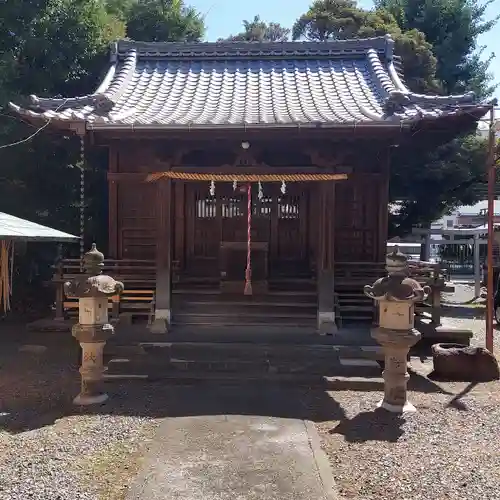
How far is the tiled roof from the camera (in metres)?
8.58

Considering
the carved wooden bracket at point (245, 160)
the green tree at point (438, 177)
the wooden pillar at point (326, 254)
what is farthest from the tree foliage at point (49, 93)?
the green tree at point (438, 177)

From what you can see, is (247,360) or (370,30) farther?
(370,30)

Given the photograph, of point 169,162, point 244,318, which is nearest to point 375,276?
point 244,318

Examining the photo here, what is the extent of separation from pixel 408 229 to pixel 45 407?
551 inches

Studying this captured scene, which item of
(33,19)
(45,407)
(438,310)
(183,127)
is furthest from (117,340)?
(33,19)

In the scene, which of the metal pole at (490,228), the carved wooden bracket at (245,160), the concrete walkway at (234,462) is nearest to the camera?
the concrete walkway at (234,462)

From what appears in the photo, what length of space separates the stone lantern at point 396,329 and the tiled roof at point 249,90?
281 cm

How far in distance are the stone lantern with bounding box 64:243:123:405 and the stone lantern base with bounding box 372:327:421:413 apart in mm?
3252

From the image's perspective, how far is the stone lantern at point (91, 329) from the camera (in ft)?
21.4

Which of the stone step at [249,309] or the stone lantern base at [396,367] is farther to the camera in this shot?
the stone step at [249,309]

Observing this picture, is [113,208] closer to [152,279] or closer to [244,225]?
[152,279]

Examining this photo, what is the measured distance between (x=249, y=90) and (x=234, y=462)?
7.99 meters

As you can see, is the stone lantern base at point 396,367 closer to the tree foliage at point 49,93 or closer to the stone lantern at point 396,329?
the stone lantern at point 396,329

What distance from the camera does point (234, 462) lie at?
15.4 ft
